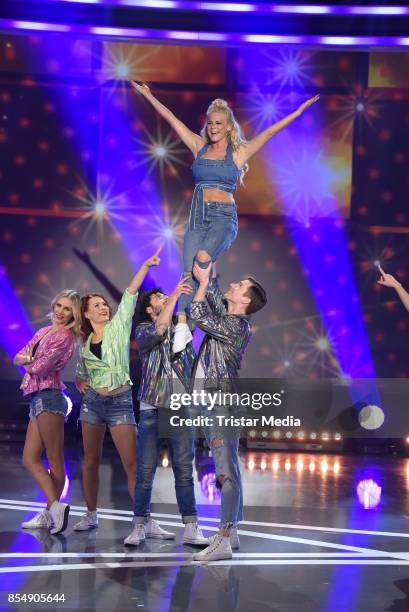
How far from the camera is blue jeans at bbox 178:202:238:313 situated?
512cm

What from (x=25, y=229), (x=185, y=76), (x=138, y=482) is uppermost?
(x=185, y=76)

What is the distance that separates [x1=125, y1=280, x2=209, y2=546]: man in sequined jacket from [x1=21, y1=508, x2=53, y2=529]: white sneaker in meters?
0.58

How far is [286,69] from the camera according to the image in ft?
28.9

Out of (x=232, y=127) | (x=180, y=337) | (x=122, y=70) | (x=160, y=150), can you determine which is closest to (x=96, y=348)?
(x=180, y=337)

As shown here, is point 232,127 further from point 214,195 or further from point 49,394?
point 49,394

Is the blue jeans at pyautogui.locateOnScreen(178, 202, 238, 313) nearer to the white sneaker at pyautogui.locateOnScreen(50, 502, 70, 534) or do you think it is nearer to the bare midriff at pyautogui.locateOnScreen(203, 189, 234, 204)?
the bare midriff at pyautogui.locateOnScreen(203, 189, 234, 204)

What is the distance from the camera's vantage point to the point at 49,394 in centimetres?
502

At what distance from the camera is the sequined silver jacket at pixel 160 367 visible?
4.62m

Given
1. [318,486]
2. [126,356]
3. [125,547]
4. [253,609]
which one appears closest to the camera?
[253,609]

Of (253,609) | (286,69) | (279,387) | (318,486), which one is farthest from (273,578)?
(286,69)

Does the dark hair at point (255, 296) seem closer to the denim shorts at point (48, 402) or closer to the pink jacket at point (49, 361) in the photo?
the pink jacket at point (49, 361)

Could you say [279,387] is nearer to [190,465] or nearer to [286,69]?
[286,69]

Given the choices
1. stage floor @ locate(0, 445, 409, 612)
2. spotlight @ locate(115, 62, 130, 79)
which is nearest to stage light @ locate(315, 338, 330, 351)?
stage floor @ locate(0, 445, 409, 612)

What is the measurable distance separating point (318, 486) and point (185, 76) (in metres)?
4.21
